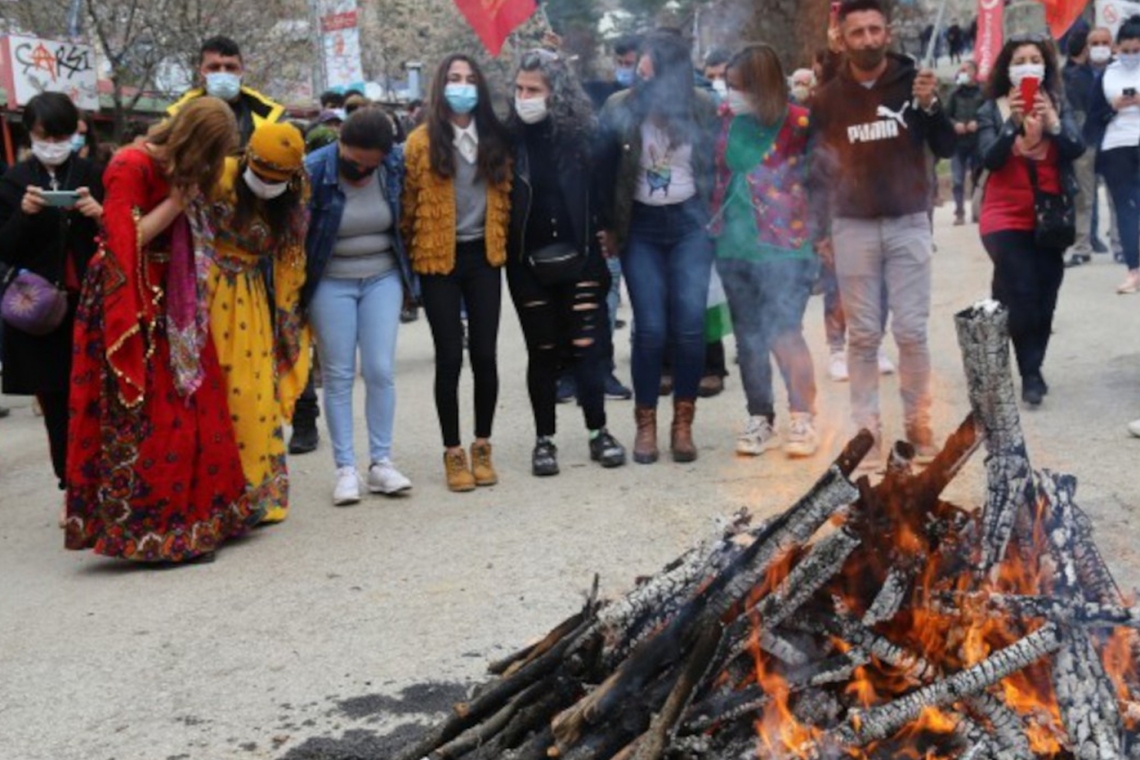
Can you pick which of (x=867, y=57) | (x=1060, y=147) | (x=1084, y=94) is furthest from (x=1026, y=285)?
(x=1084, y=94)

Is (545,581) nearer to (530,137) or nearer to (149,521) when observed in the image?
(149,521)

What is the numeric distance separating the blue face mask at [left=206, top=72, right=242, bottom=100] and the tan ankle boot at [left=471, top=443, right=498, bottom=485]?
228cm

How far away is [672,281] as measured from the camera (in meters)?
6.96

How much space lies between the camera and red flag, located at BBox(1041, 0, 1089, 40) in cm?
1095

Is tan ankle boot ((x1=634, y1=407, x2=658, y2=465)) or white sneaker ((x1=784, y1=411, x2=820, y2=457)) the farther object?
tan ankle boot ((x1=634, y1=407, x2=658, y2=465))

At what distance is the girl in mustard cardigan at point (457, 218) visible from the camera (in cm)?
660

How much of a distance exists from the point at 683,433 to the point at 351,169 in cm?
208

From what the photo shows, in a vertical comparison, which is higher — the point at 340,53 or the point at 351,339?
the point at 340,53

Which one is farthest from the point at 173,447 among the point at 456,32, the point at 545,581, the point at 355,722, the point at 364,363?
the point at 456,32

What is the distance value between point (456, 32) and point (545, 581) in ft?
44.9

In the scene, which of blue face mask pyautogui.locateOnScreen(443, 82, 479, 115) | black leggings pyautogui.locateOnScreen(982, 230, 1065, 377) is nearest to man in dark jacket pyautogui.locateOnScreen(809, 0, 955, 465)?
black leggings pyautogui.locateOnScreen(982, 230, 1065, 377)

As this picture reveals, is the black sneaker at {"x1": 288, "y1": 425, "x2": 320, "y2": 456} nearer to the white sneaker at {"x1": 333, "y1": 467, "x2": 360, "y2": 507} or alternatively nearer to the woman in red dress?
the white sneaker at {"x1": 333, "y1": 467, "x2": 360, "y2": 507}

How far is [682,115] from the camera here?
6906mm

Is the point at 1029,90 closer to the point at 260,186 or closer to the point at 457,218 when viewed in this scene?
the point at 457,218
